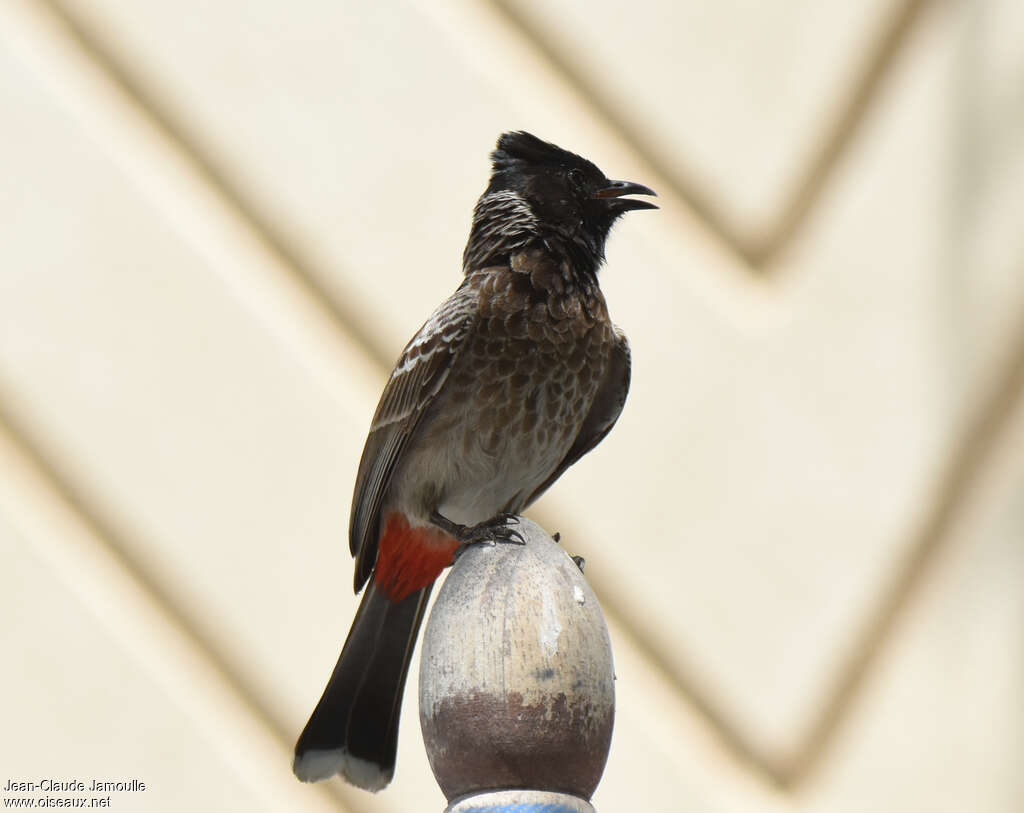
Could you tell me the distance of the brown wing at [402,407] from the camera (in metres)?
3.59

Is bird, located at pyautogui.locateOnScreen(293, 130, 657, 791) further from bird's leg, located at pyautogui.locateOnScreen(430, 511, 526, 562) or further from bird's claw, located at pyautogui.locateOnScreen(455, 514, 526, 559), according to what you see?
bird's claw, located at pyautogui.locateOnScreen(455, 514, 526, 559)

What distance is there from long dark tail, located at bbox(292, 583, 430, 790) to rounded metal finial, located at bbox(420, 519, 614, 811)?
35.9 inches

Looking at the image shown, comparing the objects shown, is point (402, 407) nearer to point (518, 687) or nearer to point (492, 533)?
point (492, 533)

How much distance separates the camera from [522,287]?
11.9 feet

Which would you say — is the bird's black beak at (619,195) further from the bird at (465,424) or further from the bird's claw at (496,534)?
the bird's claw at (496,534)

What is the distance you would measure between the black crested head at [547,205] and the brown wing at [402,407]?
0.27 meters

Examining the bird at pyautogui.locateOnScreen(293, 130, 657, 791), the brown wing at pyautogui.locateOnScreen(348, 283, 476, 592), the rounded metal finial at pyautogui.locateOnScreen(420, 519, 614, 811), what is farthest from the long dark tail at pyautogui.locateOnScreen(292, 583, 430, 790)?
the rounded metal finial at pyautogui.locateOnScreen(420, 519, 614, 811)

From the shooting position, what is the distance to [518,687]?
232cm

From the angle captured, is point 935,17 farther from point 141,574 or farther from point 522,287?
point 141,574

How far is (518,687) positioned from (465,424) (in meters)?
1.37

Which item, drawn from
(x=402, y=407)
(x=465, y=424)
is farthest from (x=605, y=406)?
(x=402, y=407)

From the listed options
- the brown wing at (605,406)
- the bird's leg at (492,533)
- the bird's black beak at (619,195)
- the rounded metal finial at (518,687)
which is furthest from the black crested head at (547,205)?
the rounded metal finial at (518,687)

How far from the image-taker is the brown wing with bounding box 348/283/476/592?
3.59 meters

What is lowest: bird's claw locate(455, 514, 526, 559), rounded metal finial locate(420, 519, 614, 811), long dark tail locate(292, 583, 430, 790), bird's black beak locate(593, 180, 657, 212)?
long dark tail locate(292, 583, 430, 790)
